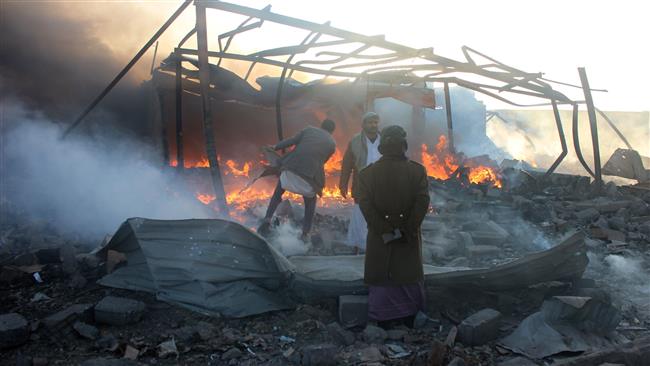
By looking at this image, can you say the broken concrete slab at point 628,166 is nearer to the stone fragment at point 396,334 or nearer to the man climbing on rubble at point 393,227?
the man climbing on rubble at point 393,227

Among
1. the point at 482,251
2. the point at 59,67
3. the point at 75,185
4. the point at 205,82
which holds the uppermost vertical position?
the point at 59,67

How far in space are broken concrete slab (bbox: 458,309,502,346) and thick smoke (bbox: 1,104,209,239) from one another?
4784 millimetres

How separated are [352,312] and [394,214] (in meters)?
0.94

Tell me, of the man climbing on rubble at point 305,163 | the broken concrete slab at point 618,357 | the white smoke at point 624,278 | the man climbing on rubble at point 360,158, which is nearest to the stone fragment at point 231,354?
the broken concrete slab at point 618,357

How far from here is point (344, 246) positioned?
6676mm

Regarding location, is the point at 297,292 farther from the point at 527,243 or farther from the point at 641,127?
the point at 641,127

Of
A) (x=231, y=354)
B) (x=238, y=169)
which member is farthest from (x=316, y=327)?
(x=238, y=169)

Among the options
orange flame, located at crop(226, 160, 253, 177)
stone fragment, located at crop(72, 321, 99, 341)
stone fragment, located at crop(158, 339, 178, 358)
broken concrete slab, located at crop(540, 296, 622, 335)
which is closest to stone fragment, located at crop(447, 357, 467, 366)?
broken concrete slab, located at crop(540, 296, 622, 335)

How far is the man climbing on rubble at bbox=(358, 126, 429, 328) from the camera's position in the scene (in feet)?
12.9

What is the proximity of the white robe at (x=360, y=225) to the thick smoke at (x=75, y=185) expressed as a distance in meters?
2.62

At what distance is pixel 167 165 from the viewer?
9852mm

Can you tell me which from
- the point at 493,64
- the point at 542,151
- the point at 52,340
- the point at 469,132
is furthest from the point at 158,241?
the point at 542,151

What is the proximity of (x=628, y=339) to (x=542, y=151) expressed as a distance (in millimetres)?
29814

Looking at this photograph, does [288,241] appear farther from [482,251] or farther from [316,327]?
[316,327]
